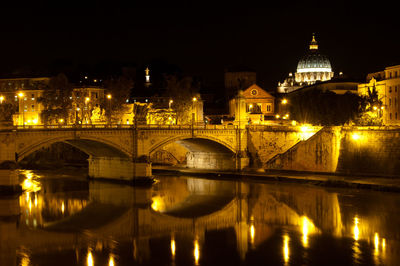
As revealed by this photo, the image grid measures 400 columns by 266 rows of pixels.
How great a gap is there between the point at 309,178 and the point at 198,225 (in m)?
17.2

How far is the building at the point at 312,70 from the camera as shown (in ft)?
456

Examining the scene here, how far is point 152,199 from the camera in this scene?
142 feet

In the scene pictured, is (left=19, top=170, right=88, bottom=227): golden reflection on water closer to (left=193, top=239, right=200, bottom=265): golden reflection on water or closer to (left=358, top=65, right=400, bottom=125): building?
(left=193, top=239, right=200, bottom=265): golden reflection on water

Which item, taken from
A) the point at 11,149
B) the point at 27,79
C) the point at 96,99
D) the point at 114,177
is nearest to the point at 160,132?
the point at 114,177

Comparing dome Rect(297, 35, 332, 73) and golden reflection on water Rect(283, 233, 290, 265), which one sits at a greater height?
dome Rect(297, 35, 332, 73)

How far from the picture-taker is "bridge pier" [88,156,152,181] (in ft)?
163

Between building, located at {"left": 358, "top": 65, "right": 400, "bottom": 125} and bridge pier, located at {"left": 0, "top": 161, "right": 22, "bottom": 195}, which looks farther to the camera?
building, located at {"left": 358, "top": 65, "right": 400, "bottom": 125}

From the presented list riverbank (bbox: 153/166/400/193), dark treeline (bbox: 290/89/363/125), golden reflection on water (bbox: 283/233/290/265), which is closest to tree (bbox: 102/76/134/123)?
riverbank (bbox: 153/166/400/193)

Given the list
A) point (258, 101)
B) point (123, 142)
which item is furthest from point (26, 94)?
point (123, 142)

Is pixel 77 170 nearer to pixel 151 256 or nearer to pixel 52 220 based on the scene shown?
pixel 52 220

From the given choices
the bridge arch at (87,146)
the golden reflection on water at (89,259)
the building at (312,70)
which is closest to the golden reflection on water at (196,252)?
the golden reflection on water at (89,259)

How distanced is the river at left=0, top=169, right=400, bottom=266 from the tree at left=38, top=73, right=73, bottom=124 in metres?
22.9

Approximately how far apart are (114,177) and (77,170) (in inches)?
478

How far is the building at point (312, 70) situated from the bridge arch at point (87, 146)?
90.3m
